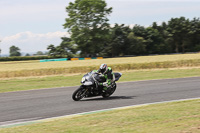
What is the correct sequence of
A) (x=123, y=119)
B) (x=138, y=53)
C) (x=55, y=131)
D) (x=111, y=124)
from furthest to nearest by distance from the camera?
(x=138, y=53) < (x=123, y=119) < (x=111, y=124) < (x=55, y=131)

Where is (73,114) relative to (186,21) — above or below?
below

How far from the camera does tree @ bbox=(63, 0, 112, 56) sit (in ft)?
234

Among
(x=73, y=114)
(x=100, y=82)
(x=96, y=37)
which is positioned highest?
(x=96, y=37)

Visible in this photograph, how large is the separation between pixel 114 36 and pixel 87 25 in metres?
12.3

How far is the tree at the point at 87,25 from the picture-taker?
Answer: 71438 mm

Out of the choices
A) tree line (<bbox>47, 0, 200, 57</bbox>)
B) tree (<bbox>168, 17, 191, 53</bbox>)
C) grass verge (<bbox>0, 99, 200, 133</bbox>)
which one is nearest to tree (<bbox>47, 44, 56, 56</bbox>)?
tree line (<bbox>47, 0, 200, 57</bbox>)

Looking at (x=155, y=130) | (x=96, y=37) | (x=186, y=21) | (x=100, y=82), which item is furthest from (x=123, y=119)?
(x=186, y=21)

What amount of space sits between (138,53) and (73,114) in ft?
240

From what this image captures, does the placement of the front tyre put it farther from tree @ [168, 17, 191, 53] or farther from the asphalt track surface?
tree @ [168, 17, 191, 53]

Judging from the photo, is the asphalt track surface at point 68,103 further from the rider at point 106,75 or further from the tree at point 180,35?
the tree at point 180,35

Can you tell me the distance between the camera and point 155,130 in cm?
586

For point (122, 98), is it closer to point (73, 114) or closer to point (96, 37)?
point (73, 114)

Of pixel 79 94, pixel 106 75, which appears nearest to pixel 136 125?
pixel 79 94

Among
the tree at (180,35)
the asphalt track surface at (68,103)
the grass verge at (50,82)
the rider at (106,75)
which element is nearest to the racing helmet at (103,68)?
→ the rider at (106,75)
